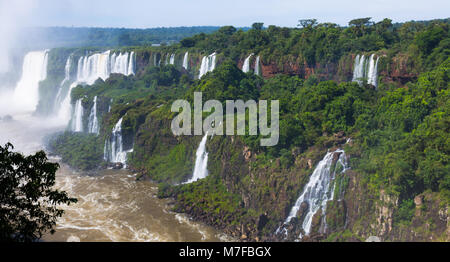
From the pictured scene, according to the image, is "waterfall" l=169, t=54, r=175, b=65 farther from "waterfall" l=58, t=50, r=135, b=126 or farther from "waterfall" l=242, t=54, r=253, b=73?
"waterfall" l=242, t=54, r=253, b=73

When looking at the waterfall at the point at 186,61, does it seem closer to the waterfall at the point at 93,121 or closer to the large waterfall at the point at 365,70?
the waterfall at the point at 93,121

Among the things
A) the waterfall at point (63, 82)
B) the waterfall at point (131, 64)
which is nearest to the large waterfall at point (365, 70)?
the waterfall at point (131, 64)

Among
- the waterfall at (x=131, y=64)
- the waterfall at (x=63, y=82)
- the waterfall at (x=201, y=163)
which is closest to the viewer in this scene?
the waterfall at (x=201, y=163)

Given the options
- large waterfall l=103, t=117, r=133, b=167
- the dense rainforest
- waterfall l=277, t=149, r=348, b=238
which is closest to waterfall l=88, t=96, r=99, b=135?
the dense rainforest

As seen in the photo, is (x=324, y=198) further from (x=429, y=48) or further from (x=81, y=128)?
(x=81, y=128)

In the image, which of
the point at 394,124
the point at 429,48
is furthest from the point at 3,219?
the point at 429,48

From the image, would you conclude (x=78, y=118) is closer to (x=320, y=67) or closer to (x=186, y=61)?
(x=186, y=61)

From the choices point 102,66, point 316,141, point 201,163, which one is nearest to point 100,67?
point 102,66
